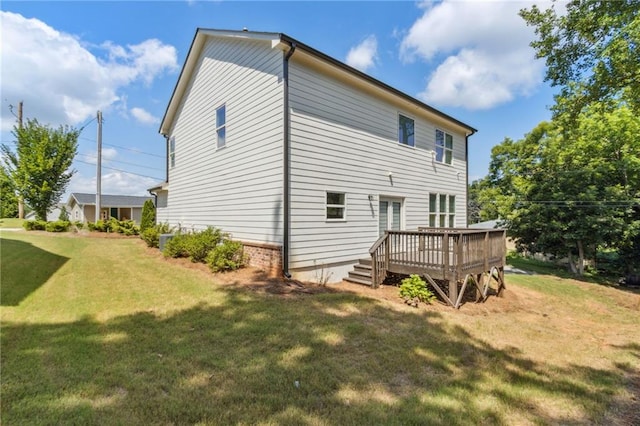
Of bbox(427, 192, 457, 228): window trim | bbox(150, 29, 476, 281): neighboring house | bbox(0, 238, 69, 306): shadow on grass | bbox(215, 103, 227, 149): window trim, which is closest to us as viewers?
bbox(0, 238, 69, 306): shadow on grass

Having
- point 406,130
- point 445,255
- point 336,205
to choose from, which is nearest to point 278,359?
point 445,255

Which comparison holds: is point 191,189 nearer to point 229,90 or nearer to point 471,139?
point 229,90

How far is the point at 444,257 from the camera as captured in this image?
7391 mm

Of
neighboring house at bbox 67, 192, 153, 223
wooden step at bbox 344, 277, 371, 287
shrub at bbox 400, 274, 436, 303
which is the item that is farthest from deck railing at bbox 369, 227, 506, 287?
neighboring house at bbox 67, 192, 153, 223

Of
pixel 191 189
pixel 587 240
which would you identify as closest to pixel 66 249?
pixel 191 189

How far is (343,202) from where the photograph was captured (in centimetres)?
920

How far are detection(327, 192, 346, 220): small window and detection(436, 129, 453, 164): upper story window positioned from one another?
21.1 ft

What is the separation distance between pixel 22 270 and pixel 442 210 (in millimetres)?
14216

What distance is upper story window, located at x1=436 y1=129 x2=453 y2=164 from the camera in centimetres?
1334

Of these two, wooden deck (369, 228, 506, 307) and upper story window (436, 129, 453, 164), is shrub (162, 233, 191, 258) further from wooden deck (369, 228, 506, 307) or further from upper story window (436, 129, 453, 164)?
upper story window (436, 129, 453, 164)

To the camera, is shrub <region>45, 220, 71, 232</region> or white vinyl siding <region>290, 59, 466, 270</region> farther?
shrub <region>45, 220, 71, 232</region>

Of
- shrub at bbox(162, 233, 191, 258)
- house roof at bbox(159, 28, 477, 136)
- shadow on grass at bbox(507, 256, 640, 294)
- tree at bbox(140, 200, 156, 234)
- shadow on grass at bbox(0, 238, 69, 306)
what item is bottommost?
shadow on grass at bbox(507, 256, 640, 294)

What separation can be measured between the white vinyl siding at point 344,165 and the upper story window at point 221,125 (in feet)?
11.6

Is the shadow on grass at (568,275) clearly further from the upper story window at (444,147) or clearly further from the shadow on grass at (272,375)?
the shadow on grass at (272,375)
